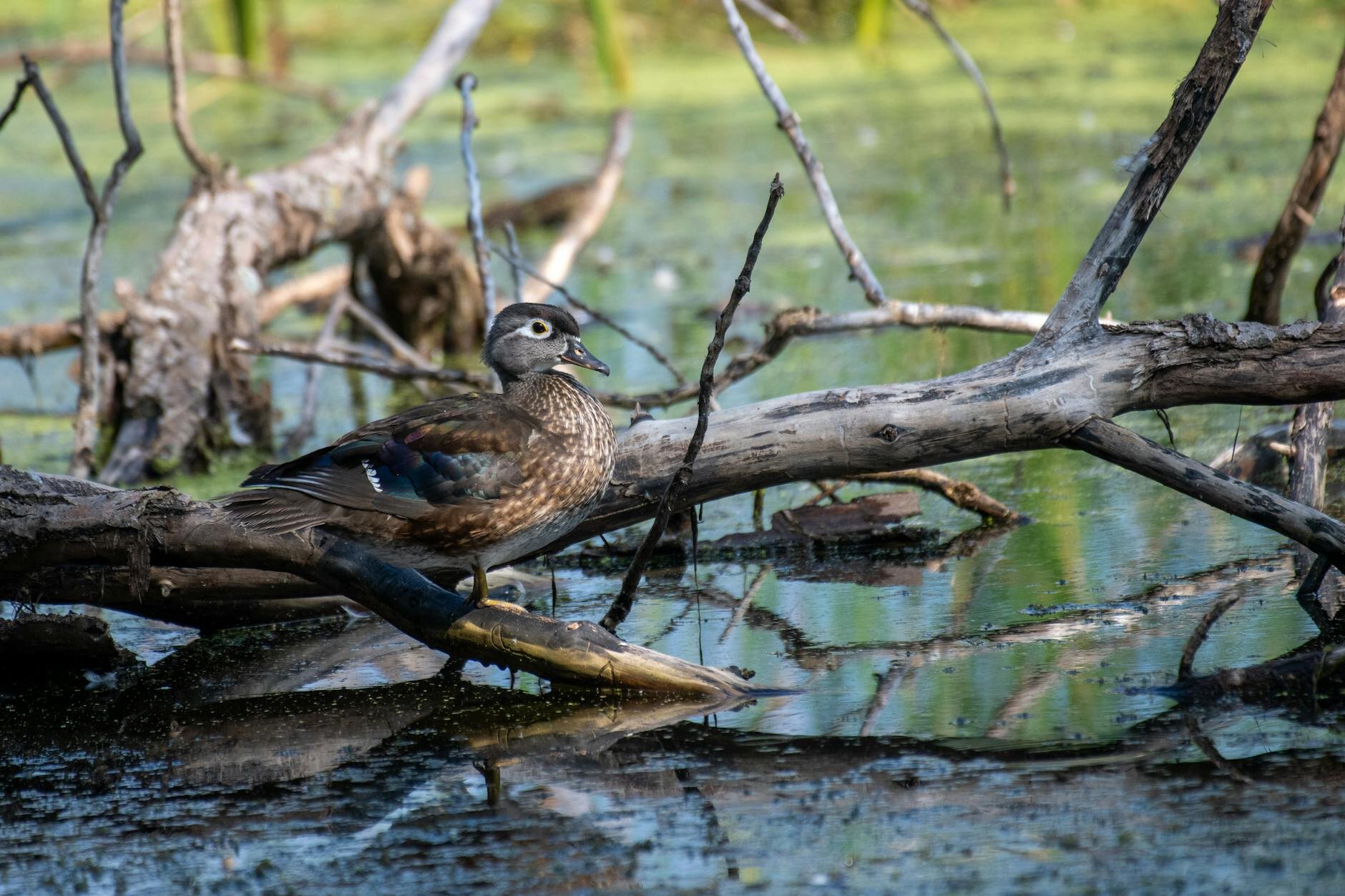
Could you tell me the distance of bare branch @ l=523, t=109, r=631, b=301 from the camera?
6.80 metres

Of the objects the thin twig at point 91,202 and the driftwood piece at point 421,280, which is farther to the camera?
the driftwood piece at point 421,280

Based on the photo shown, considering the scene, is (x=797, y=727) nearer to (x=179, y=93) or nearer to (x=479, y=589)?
(x=479, y=589)

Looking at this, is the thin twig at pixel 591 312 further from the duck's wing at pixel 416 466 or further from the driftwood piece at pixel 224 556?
the driftwood piece at pixel 224 556

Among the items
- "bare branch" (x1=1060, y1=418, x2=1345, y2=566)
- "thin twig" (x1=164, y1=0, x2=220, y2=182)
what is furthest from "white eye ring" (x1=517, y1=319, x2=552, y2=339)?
"thin twig" (x1=164, y1=0, x2=220, y2=182)

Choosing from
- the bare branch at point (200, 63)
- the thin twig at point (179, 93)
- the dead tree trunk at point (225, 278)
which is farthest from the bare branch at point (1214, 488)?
the bare branch at point (200, 63)

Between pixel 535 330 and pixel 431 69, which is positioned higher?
pixel 431 69

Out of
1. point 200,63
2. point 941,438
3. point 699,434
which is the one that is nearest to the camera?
point 699,434

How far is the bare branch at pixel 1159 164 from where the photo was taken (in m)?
3.54

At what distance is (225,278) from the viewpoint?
621 centimetres

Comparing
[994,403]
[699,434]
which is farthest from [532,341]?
[994,403]

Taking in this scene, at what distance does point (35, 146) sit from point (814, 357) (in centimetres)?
768

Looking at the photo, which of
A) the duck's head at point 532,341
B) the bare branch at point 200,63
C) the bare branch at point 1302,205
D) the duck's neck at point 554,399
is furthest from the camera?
the bare branch at point 200,63

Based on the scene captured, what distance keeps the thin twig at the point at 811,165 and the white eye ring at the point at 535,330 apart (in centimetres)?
102

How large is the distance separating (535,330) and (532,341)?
1.3 inches
